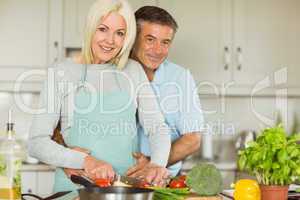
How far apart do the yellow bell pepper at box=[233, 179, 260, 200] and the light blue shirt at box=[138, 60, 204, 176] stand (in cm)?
97

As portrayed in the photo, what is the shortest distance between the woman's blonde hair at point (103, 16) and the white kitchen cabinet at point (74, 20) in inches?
35.0

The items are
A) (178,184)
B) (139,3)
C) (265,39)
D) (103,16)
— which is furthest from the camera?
(265,39)

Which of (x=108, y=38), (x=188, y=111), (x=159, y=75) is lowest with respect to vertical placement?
(x=188, y=111)

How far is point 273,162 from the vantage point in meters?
1.59

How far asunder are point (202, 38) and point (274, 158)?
1.88 m

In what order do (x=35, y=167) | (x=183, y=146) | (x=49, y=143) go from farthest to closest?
(x=35, y=167) → (x=183, y=146) → (x=49, y=143)

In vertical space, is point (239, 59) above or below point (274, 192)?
above

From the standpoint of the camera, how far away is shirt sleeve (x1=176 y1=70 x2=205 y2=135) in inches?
103

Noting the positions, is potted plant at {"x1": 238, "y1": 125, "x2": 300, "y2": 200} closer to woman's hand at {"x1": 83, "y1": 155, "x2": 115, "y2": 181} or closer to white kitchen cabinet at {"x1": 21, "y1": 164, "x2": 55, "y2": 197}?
woman's hand at {"x1": 83, "y1": 155, "x2": 115, "y2": 181}

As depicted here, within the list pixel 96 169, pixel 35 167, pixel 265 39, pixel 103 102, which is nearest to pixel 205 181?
pixel 96 169

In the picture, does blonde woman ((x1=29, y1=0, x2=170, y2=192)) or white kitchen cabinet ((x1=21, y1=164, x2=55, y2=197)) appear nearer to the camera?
blonde woman ((x1=29, y1=0, x2=170, y2=192))

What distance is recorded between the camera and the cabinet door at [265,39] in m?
3.42

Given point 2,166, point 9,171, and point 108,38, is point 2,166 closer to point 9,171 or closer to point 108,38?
point 9,171

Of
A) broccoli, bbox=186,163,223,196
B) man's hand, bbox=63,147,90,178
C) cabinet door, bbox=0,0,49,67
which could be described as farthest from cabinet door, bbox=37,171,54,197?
broccoli, bbox=186,163,223,196
